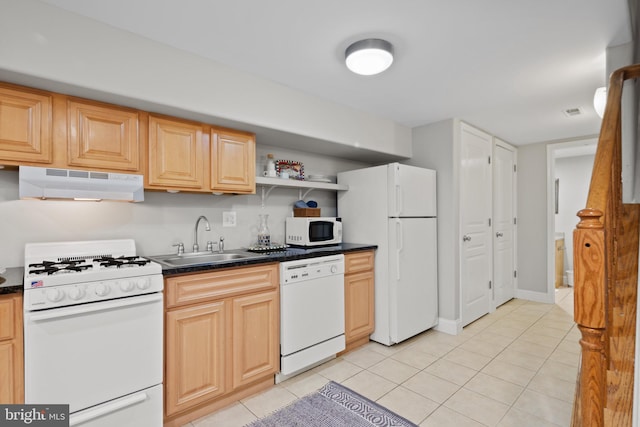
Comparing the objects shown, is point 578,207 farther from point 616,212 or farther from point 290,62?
point 290,62

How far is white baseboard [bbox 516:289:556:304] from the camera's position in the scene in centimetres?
450

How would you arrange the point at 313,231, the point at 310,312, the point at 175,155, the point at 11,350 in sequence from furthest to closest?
1. the point at 313,231
2. the point at 310,312
3. the point at 175,155
4. the point at 11,350

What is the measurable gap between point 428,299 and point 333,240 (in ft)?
3.98

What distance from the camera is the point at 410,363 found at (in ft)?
8.98

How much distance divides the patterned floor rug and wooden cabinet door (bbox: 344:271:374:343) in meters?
0.73

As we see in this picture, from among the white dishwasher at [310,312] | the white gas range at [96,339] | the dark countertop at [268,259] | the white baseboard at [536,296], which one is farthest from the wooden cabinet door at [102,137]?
the white baseboard at [536,296]

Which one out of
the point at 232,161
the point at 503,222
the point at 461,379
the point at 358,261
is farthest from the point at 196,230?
the point at 503,222

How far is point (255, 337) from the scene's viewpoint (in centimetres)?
227

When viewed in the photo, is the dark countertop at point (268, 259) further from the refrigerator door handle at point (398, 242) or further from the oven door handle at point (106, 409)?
the oven door handle at point (106, 409)

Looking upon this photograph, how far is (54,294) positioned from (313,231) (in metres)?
1.92

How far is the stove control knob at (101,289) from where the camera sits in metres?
1.62

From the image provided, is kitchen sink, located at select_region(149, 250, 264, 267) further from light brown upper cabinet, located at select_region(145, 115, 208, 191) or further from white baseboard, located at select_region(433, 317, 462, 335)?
white baseboard, located at select_region(433, 317, 462, 335)

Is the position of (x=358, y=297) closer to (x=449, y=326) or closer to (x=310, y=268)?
(x=310, y=268)

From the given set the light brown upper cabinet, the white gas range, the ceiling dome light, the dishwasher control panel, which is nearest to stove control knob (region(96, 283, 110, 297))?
the white gas range
